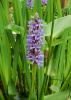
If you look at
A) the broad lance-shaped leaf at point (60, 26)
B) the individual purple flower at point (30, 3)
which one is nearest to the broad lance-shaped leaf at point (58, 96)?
the broad lance-shaped leaf at point (60, 26)

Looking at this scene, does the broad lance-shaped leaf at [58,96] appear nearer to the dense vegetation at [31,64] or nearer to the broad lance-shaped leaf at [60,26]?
the dense vegetation at [31,64]

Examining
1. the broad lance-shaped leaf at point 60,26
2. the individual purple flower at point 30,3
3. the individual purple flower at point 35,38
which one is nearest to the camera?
the individual purple flower at point 35,38

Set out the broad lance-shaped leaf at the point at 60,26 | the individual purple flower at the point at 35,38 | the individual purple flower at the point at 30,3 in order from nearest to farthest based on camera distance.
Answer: the individual purple flower at the point at 35,38, the broad lance-shaped leaf at the point at 60,26, the individual purple flower at the point at 30,3

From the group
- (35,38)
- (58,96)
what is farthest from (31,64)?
(35,38)

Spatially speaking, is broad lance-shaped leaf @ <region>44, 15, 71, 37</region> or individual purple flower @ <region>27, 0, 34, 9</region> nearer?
broad lance-shaped leaf @ <region>44, 15, 71, 37</region>

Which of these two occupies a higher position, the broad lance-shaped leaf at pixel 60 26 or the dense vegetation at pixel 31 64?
the broad lance-shaped leaf at pixel 60 26

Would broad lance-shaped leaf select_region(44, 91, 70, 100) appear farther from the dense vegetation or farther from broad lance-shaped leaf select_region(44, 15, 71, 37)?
Result: broad lance-shaped leaf select_region(44, 15, 71, 37)

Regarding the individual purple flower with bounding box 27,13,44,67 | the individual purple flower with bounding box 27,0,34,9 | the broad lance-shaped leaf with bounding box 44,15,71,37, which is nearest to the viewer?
the individual purple flower with bounding box 27,13,44,67

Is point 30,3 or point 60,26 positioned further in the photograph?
point 30,3

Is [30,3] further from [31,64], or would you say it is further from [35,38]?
[35,38]

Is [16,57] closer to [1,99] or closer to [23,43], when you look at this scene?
[23,43]

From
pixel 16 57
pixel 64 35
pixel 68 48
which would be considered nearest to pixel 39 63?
pixel 16 57

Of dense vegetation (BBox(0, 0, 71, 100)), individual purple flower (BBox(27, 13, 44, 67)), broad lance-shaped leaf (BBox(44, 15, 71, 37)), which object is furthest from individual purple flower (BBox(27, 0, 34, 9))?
individual purple flower (BBox(27, 13, 44, 67))
